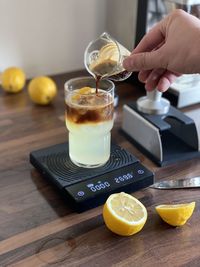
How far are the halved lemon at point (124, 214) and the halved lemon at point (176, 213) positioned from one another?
0.03 meters

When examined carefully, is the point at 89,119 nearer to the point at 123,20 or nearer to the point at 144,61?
the point at 144,61

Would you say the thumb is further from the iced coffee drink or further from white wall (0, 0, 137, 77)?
white wall (0, 0, 137, 77)

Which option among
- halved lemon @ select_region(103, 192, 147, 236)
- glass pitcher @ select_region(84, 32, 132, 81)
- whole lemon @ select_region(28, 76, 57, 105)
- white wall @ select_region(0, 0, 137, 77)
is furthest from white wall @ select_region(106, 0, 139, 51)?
halved lemon @ select_region(103, 192, 147, 236)

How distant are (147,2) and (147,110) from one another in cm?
33

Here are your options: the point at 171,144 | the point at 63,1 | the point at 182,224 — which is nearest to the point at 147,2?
the point at 63,1

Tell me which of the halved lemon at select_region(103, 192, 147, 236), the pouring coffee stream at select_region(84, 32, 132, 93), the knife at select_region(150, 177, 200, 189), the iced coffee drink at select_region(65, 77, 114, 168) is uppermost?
the pouring coffee stream at select_region(84, 32, 132, 93)

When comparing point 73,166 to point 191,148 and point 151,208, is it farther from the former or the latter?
point 191,148

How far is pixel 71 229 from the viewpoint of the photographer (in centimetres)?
71

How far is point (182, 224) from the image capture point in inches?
28.1

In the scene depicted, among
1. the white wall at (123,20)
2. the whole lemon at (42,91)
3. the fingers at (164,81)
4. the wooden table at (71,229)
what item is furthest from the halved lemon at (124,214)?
the white wall at (123,20)

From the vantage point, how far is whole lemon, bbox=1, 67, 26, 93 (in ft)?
3.79

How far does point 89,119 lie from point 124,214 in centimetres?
19

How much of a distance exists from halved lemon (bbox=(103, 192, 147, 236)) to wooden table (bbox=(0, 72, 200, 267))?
0.07ft

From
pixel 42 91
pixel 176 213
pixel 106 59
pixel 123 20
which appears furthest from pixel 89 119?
pixel 123 20
